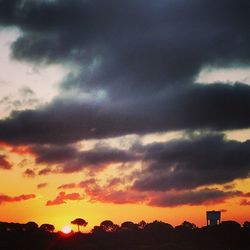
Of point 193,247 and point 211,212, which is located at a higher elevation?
point 211,212

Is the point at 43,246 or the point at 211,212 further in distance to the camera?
the point at 211,212

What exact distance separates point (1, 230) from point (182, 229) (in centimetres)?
6626

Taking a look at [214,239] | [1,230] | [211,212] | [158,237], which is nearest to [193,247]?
[214,239]

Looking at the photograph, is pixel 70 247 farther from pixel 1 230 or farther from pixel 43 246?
pixel 1 230

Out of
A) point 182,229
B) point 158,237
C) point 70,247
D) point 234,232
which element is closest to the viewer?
point 70,247

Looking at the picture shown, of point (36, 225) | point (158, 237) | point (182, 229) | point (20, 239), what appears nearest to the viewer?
point (20, 239)

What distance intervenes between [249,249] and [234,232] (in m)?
18.6

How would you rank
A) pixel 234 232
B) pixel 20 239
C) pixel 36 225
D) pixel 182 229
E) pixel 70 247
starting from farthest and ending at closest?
pixel 36 225
pixel 182 229
pixel 234 232
pixel 20 239
pixel 70 247

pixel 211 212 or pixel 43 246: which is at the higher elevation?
pixel 211 212

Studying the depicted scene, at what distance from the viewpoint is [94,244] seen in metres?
137

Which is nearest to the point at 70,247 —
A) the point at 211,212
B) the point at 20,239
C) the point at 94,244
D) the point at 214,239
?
the point at 94,244

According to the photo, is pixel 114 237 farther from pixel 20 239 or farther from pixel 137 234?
pixel 20 239

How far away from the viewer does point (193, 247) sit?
13762 centimetres

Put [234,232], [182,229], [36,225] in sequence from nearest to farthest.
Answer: [234,232]
[182,229]
[36,225]
